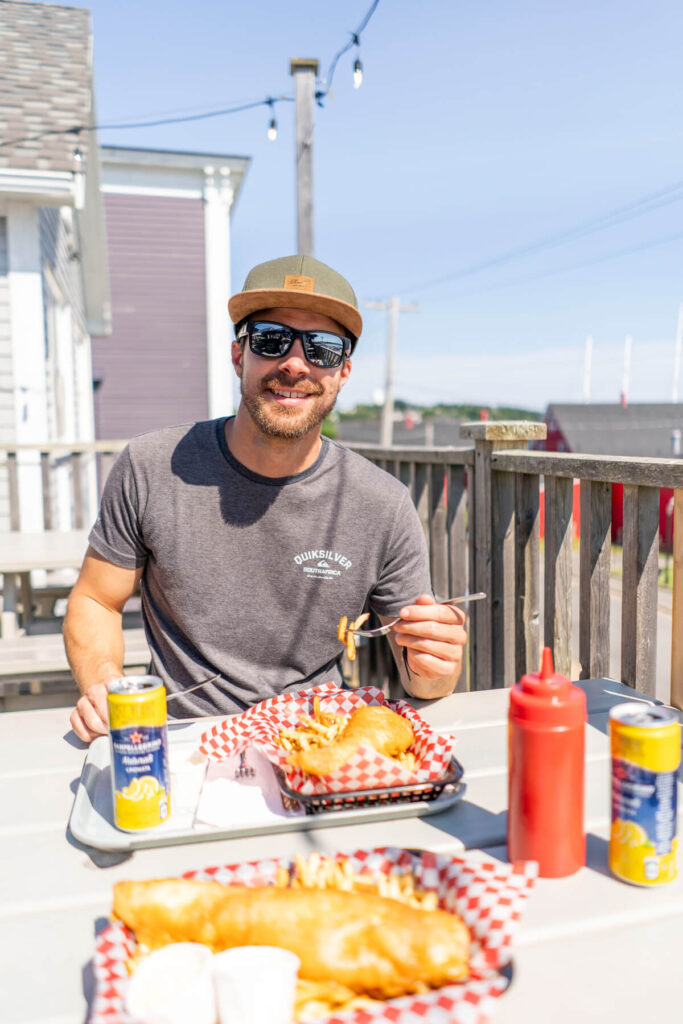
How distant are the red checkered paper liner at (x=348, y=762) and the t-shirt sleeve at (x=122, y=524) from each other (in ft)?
2.15

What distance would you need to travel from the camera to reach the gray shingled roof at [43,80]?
567cm

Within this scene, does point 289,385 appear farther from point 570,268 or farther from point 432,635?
point 570,268

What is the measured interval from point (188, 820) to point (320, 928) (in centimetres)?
41

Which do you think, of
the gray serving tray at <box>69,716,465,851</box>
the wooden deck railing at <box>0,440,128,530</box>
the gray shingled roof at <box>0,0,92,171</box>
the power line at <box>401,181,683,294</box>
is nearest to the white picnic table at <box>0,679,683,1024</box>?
the gray serving tray at <box>69,716,465,851</box>

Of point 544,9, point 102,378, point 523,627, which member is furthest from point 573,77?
point 523,627

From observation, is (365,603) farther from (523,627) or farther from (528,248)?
(528,248)

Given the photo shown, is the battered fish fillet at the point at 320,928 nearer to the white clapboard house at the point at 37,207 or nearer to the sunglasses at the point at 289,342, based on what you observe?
the sunglasses at the point at 289,342

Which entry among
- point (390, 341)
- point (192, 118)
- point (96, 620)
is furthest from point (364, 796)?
point (390, 341)

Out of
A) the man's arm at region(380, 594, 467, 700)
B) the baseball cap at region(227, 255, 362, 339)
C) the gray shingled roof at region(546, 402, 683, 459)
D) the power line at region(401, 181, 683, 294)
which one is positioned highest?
the power line at region(401, 181, 683, 294)

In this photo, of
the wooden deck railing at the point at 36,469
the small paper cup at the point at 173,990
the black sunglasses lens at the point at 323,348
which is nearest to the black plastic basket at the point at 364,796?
the small paper cup at the point at 173,990

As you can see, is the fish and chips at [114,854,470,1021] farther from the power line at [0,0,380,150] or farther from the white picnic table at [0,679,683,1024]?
the power line at [0,0,380,150]

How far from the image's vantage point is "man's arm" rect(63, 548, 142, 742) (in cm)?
186

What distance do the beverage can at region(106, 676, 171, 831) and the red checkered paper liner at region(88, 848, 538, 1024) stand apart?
0.22 m

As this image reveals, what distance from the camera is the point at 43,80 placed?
21.7 ft
